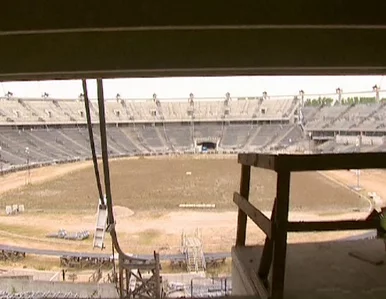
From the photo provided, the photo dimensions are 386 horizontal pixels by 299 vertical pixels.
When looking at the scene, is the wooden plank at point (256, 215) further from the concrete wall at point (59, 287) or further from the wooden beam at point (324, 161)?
the concrete wall at point (59, 287)

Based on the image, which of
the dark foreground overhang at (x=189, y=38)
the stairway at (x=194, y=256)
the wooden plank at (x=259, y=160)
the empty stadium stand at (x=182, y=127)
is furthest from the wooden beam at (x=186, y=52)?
the empty stadium stand at (x=182, y=127)

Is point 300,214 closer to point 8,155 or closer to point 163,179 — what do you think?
point 163,179

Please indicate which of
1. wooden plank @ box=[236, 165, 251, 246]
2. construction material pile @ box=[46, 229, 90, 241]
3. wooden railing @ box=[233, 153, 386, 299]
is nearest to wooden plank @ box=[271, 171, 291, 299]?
wooden railing @ box=[233, 153, 386, 299]

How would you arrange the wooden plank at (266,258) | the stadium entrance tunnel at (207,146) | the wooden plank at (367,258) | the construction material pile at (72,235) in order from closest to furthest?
the wooden plank at (266,258), the wooden plank at (367,258), the construction material pile at (72,235), the stadium entrance tunnel at (207,146)

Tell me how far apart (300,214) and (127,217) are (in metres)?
5.44

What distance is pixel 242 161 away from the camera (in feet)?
7.24

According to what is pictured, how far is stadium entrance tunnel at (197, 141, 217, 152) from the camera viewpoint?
28663 mm

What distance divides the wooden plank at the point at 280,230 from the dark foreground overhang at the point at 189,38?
71cm

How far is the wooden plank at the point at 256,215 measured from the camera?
1.66 meters

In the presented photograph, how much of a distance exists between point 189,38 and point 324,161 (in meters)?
1.13

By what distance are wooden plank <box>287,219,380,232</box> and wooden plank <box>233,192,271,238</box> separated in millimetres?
94

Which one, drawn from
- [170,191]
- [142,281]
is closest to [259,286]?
[142,281]

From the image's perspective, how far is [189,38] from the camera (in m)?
2.28

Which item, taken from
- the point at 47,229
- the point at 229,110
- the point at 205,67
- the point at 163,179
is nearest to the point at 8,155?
the point at 163,179
